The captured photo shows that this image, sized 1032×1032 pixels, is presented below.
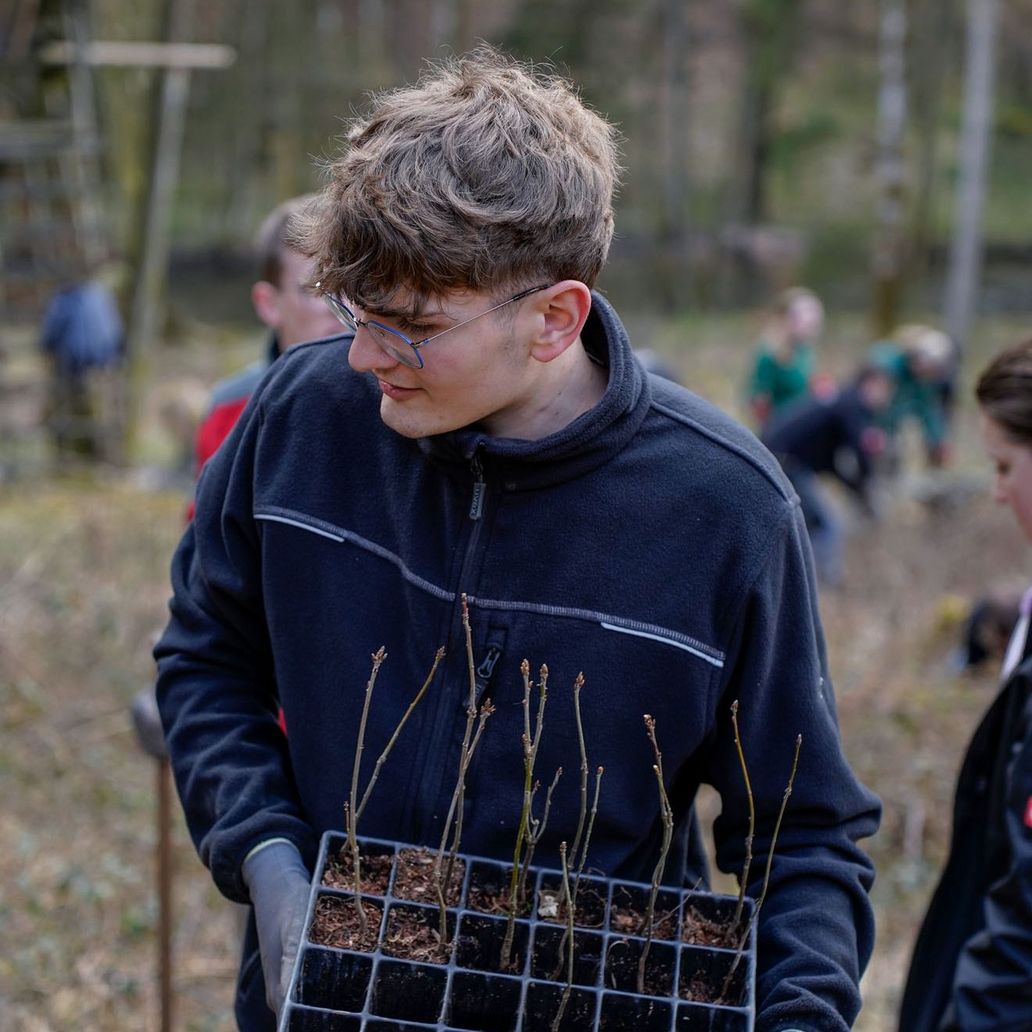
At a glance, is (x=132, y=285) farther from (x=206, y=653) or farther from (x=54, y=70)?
(x=206, y=653)

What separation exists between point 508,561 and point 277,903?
1.80 feet

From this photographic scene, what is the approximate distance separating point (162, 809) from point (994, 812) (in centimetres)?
183

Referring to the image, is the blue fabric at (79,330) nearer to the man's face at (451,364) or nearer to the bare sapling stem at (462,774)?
the man's face at (451,364)

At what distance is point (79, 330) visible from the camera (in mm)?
12086

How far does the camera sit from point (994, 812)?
2623mm

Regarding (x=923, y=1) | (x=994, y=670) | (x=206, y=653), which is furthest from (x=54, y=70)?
(x=923, y=1)

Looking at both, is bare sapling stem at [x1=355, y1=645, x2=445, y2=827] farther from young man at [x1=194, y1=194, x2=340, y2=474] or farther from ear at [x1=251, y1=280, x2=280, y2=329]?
ear at [x1=251, y1=280, x2=280, y2=329]

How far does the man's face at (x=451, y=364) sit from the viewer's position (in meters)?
1.71

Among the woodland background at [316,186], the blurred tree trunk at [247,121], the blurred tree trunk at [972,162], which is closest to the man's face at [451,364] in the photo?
the woodland background at [316,186]

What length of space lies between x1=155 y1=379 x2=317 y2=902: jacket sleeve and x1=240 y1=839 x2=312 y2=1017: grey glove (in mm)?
38

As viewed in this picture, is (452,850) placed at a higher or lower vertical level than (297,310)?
lower

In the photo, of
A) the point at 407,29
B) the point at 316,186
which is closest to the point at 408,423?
the point at 316,186

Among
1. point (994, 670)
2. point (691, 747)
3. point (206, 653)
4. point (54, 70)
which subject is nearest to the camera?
point (691, 747)

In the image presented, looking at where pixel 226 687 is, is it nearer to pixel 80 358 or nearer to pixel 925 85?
pixel 80 358
